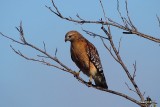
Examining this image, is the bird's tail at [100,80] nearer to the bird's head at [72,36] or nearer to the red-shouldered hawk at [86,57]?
the red-shouldered hawk at [86,57]

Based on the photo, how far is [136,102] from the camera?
13.0 feet

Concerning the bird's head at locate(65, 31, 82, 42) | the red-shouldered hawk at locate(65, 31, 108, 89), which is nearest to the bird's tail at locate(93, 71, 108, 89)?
the red-shouldered hawk at locate(65, 31, 108, 89)

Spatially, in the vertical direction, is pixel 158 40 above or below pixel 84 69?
below

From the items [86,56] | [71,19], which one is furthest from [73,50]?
[71,19]

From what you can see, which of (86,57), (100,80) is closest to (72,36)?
(86,57)

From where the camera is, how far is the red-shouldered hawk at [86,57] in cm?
788

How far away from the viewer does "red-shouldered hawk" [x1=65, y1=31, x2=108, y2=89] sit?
25.8 feet

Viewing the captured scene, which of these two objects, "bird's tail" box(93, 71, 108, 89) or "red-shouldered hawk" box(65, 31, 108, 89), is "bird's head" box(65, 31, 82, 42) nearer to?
"red-shouldered hawk" box(65, 31, 108, 89)

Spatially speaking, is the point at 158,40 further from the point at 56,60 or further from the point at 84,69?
the point at 84,69

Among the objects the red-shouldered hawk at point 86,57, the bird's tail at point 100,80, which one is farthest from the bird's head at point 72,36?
the bird's tail at point 100,80

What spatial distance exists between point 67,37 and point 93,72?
1060mm

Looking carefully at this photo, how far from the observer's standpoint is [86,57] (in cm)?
796

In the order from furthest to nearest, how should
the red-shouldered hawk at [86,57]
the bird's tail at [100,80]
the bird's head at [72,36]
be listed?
the bird's head at [72,36] → the bird's tail at [100,80] → the red-shouldered hawk at [86,57]

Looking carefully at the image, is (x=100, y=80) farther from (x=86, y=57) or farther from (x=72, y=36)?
(x=72, y=36)
